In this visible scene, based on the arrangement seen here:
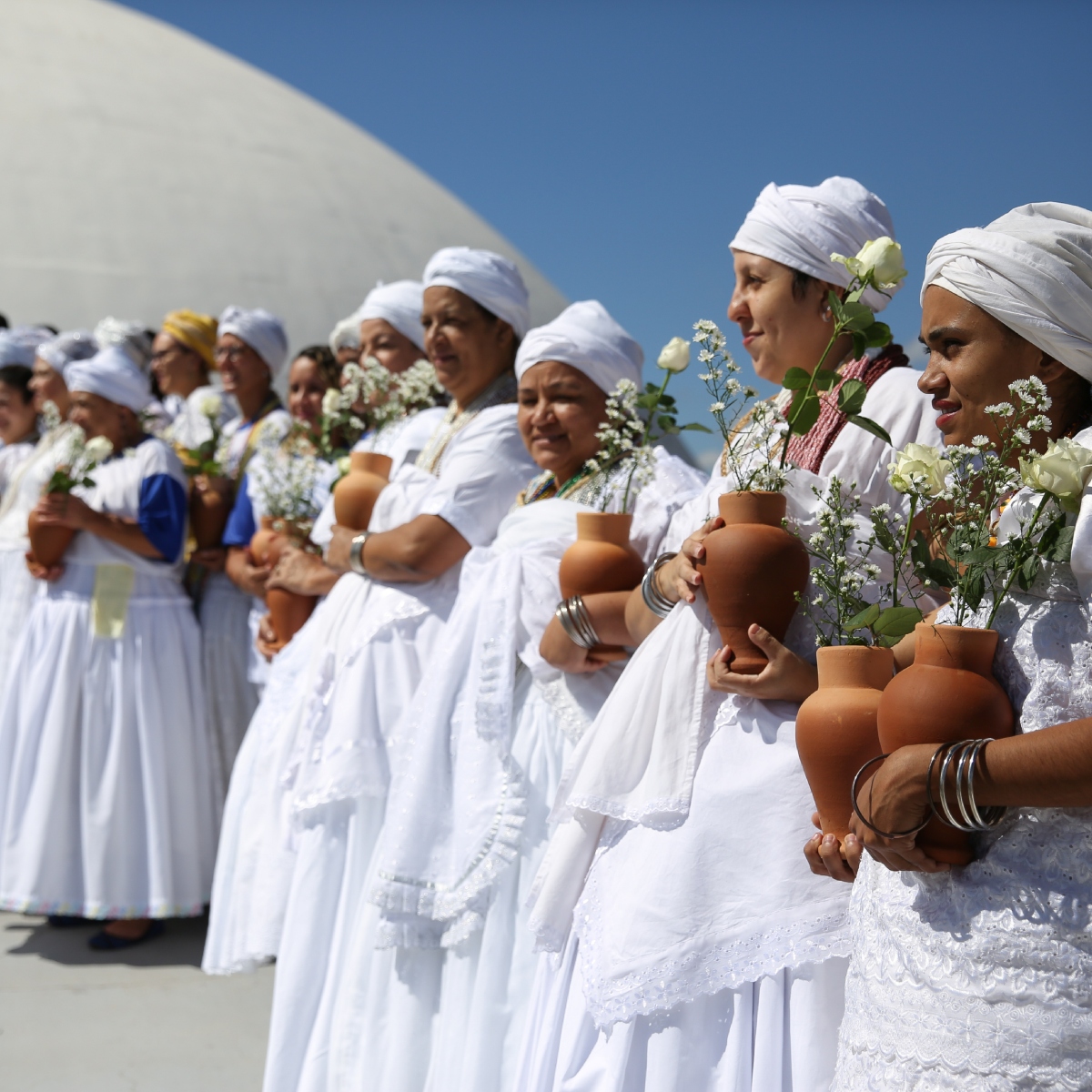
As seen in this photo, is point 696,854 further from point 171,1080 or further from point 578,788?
point 171,1080

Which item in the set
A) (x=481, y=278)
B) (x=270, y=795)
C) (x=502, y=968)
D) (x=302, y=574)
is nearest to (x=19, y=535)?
(x=302, y=574)

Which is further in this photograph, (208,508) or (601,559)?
(208,508)

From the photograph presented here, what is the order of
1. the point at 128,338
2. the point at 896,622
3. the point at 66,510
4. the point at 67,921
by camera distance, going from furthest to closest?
the point at 128,338 → the point at 67,921 → the point at 66,510 → the point at 896,622

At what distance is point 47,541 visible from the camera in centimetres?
539

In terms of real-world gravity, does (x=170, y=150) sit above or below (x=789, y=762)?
above

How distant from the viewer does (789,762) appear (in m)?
2.18

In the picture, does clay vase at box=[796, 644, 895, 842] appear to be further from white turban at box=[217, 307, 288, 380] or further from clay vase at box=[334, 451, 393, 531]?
white turban at box=[217, 307, 288, 380]

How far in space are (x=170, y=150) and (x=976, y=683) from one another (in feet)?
51.4

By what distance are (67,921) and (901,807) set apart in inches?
195

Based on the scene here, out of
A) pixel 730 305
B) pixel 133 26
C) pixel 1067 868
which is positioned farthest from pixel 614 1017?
pixel 133 26

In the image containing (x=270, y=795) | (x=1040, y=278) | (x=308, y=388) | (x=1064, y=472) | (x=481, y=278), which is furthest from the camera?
(x=308, y=388)

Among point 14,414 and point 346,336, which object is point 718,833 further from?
point 14,414

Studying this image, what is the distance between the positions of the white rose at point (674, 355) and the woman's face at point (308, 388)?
294cm

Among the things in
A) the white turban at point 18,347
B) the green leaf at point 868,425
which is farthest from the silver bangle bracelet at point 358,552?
the white turban at point 18,347
